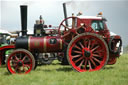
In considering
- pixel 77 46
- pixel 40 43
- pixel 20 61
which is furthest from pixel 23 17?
pixel 77 46

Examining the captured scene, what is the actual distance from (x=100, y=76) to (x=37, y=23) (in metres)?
4.88

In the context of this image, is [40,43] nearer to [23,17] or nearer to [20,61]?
[20,61]

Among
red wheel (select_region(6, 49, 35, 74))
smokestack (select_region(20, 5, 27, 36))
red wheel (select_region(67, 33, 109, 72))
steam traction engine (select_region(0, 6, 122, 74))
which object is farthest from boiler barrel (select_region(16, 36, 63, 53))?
smokestack (select_region(20, 5, 27, 36))

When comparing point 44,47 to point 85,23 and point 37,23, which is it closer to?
point 85,23

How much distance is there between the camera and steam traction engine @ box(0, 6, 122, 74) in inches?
288

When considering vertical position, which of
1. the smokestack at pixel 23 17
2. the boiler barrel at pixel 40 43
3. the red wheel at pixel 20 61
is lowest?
the red wheel at pixel 20 61

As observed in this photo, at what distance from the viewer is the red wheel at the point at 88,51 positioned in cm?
729

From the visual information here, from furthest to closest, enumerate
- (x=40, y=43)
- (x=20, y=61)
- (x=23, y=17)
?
1. (x=23, y=17)
2. (x=40, y=43)
3. (x=20, y=61)

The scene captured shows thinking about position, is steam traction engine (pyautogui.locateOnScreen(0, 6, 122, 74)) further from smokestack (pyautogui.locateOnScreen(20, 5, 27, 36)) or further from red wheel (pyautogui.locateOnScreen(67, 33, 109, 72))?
smokestack (pyautogui.locateOnScreen(20, 5, 27, 36))

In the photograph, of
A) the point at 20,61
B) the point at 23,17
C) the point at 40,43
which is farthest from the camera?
the point at 23,17

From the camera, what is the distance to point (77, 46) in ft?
24.7

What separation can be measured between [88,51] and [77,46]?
0.46 meters

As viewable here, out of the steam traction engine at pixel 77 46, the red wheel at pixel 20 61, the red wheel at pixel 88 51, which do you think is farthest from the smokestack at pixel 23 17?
the red wheel at pixel 88 51

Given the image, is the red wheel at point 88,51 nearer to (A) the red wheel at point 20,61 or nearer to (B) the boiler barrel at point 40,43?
(B) the boiler barrel at point 40,43
